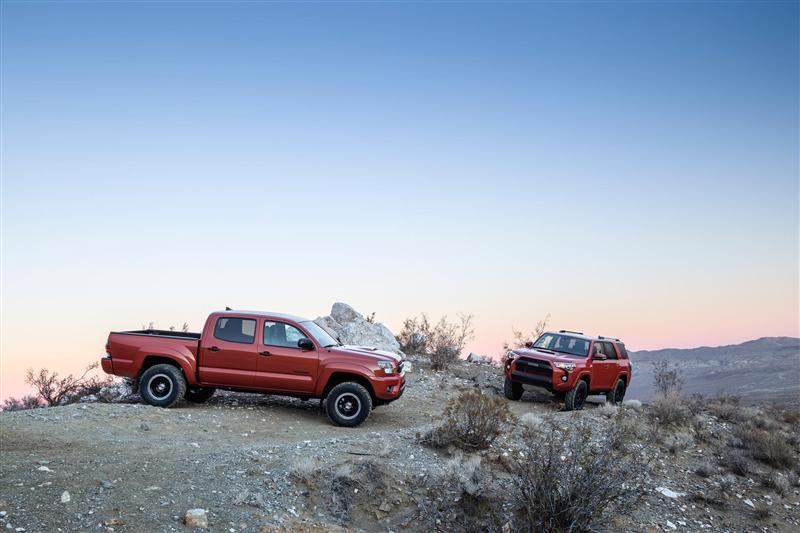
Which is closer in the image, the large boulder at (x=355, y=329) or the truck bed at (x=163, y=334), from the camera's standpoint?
the truck bed at (x=163, y=334)

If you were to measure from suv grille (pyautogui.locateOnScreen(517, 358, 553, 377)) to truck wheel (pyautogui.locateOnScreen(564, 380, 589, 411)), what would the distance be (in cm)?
82

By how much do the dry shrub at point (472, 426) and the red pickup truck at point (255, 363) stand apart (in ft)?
4.87

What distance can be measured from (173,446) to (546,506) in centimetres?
575

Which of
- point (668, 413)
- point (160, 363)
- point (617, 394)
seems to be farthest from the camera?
point (617, 394)

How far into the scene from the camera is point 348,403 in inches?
482

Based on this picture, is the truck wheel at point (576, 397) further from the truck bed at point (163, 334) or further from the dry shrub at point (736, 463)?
the truck bed at point (163, 334)

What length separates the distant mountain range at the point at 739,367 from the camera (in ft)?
116

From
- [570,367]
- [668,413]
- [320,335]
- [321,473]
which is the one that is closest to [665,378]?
[668,413]

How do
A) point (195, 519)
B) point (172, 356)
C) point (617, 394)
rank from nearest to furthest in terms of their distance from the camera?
1. point (195, 519)
2. point (172, 356)
3. point (617, 394)

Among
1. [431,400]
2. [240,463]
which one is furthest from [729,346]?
[240,463]

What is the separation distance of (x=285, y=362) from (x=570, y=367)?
745cm

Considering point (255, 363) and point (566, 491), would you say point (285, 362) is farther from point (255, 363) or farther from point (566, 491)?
point (566, 491)

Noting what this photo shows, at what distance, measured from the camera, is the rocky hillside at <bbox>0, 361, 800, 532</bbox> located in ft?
24.7

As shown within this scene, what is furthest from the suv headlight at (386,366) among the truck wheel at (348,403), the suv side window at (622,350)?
the suv side window at (622,350)
